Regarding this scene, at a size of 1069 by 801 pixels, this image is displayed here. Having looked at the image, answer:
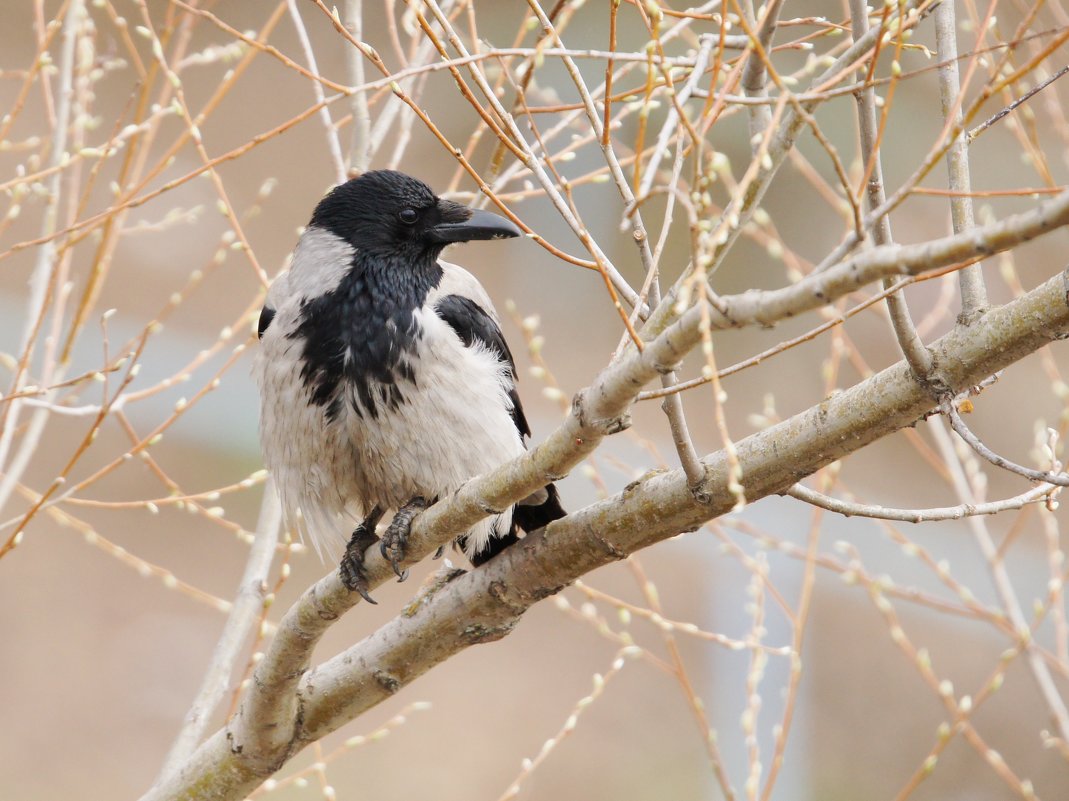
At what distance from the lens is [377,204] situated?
3717 millimetres

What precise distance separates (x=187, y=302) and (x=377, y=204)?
3.02m

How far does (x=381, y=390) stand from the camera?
3.22 metres

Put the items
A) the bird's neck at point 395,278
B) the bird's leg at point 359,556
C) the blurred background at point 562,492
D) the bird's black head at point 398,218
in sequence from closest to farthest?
the bird's leg at point 359,556, the bird's neck at point 395,278, the bird's black head at point 398,218, the blurred background at point 562,492

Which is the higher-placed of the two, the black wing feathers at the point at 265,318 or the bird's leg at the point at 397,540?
the black wing feathers at the point at 265,318

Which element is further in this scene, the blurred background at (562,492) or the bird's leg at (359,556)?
the blurred background at (562,492)

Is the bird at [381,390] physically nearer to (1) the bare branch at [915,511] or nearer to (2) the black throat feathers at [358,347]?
(2) the black throat feathers at [358,347]

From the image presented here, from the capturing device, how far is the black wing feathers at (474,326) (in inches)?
137

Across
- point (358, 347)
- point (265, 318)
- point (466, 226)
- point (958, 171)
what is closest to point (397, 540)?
point (358, 347)

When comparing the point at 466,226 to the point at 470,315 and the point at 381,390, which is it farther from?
the point at 381,390

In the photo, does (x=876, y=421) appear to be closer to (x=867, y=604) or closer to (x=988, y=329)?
(x=988, y=329)

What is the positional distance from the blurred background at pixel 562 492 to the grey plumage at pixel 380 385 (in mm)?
883

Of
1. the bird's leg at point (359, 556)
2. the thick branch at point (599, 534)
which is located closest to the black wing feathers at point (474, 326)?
the bird's leg at point (359, 556)

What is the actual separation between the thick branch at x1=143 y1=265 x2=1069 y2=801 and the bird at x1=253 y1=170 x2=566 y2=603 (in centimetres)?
28

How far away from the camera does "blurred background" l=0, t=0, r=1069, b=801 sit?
19.2 feet
